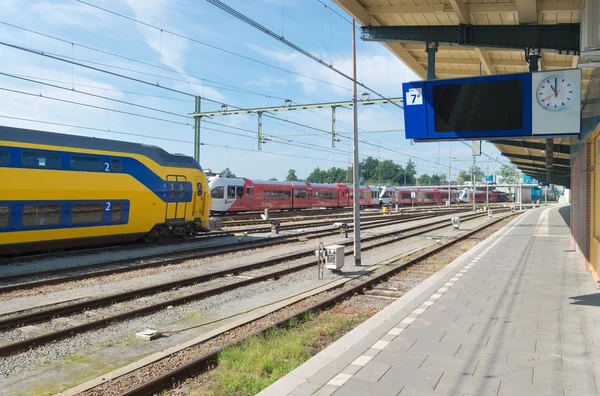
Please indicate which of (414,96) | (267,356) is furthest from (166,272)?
(414,96)

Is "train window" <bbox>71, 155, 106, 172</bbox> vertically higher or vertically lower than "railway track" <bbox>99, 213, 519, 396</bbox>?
higher

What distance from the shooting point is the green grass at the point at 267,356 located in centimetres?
504

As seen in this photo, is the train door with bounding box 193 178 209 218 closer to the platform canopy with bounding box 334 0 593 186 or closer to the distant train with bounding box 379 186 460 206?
the platform canopy with bounding box 334 0 593 186

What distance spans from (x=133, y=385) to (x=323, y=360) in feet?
7.05

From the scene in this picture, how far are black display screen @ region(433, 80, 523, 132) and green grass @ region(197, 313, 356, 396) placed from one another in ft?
16.1

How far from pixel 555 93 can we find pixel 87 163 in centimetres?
1298

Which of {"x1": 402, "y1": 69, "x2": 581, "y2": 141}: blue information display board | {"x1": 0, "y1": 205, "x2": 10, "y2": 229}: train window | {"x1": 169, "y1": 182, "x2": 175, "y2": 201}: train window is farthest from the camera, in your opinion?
{"x1": 169, "y1": 182, "x2": 175, "y2": 201}: train window

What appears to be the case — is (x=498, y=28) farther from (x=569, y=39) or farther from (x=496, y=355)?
(x=496, y=355)

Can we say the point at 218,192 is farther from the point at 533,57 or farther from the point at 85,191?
the point at 533,57

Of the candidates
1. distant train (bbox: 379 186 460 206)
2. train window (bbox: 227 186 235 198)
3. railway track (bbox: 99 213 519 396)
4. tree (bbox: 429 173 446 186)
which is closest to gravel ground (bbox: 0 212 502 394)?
railway track (bbox: 99 213 519 396)

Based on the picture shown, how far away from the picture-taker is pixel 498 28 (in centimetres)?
944

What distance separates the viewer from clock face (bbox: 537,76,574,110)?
8703 mm

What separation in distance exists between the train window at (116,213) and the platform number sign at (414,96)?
1027 cm

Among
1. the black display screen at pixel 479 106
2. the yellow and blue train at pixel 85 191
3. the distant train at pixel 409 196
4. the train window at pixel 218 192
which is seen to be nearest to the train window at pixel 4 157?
the yellow and blue train at pixel 85 191
